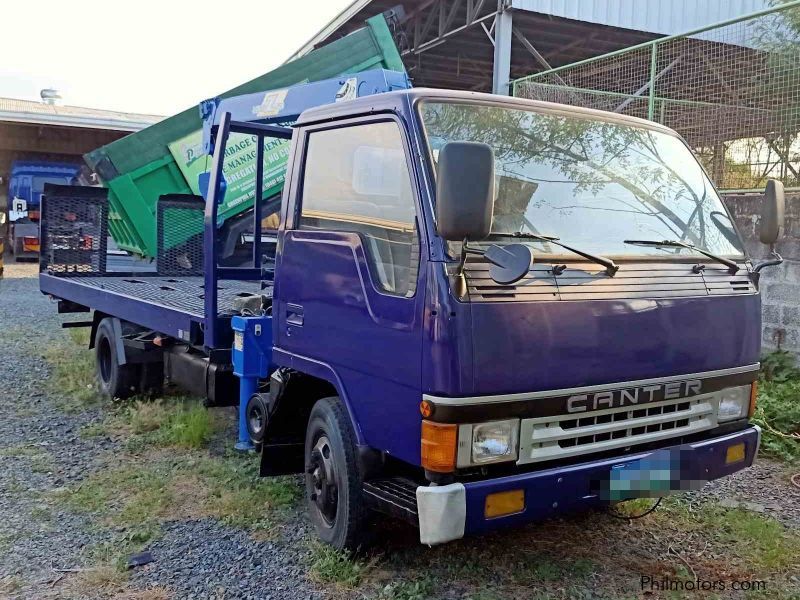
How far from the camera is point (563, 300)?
3.00 meters

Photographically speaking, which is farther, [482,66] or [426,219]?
[482,66]

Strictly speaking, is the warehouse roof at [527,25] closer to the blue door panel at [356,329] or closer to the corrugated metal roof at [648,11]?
the corrugated metal roof at [648,11]

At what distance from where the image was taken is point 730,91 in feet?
23.6

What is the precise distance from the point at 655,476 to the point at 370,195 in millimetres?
1757

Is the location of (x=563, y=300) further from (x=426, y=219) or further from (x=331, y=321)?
(x=331, y=321)

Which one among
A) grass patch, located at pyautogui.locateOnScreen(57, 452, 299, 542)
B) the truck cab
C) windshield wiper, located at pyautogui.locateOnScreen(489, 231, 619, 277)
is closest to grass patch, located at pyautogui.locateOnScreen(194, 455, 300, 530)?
grass patch, located at pyautogui.locateOnScreen(57, 452, 299, 542)

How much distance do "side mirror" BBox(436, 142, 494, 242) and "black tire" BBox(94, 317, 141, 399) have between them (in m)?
4.62

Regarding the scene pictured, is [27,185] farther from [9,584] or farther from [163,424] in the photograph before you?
[9,584]

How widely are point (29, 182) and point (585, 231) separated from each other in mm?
21256

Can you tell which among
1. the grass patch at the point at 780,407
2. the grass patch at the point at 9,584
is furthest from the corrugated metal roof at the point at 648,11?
the grass patch at the point at 9,584

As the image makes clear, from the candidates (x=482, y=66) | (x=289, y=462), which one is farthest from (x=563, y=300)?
(x=482, y=66)

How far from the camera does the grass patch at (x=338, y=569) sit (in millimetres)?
3443

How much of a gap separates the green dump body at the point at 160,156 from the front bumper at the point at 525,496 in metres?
6.93

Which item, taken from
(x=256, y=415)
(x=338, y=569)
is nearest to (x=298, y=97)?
(x=256, y=415)
